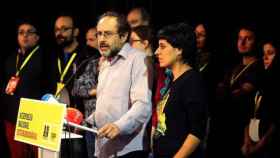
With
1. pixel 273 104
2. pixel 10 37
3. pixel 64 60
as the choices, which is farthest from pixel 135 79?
pixel 10 37

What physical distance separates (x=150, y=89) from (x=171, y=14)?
2.38 m

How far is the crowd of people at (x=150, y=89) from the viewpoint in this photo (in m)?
2.79

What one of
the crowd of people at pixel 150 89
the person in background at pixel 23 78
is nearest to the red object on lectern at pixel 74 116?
the crowd of people at pixel 150 89

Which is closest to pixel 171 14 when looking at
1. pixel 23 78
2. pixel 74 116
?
pixel 23 78

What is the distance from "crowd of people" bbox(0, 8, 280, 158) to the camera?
9.15 feet

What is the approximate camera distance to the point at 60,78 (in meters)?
4.41

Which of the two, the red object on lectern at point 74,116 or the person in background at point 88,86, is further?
the person in background at point 88,86

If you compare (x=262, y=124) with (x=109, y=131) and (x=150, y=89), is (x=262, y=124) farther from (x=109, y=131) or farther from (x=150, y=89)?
(x=109, y=131)

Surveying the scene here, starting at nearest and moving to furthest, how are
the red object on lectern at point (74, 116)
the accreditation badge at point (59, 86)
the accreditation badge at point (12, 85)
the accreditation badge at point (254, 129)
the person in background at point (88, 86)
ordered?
the red object on lectern at point (74, 116), the person in background at point (88, 86), the accreditation badge at point (254, 129), the accreditation badge at point (59, 86), the accreditation badge at point (12, 85)

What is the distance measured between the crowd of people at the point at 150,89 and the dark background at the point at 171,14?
353mm

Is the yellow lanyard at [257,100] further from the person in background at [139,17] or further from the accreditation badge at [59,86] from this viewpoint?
the accreditation badge at [59,86]

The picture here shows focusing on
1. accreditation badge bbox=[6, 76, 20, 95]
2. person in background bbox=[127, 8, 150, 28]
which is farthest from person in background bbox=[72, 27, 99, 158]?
accreditation badge bbox=[6, 76, 20, 95]

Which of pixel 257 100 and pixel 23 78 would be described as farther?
pixel 23 78

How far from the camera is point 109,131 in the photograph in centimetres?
286
